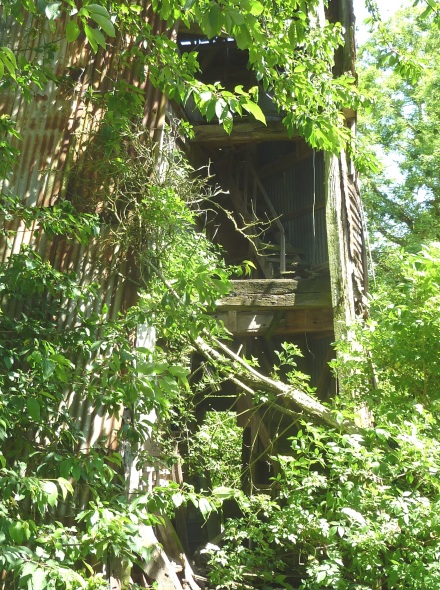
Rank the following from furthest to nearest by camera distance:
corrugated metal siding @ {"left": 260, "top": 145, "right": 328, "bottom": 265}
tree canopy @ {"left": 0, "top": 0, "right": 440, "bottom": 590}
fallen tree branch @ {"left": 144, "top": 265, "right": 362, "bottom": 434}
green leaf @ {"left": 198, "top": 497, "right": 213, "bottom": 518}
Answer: corrugated metal siding @ {"left": 260, "top": 145, "right": 328, "bottom": 265} → fallen tree branch @ {"left": 144, "top": 265, "right": 362, "bottom": 434} → green leaf @ {"left": 198, "top": 497, "right": 213, "bottom": 518} → tree canopy @ {"left": 0, "top": 0, "right": 440, "bottom": 590}

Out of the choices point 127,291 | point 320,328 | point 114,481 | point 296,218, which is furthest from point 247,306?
point 114,481

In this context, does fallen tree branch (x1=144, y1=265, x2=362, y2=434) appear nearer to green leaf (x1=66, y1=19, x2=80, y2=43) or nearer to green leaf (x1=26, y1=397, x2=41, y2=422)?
green leaf (x1=26, y1=397, x2=41, y2=422)

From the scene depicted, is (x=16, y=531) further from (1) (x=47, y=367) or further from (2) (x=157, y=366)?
(2) (x=157, y=366)

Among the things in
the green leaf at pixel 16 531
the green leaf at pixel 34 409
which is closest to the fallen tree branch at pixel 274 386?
the green leaf at pixel 34 409

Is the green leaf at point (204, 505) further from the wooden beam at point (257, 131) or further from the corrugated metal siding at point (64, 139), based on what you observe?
the wooden beam at point (257, 131)

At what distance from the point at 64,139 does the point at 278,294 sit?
4.36m

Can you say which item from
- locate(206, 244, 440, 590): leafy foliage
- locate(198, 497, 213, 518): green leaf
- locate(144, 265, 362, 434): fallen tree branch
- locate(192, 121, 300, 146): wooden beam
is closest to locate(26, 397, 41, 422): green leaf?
locate(198, 497, 213, 518): green leaf

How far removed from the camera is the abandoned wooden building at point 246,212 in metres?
5.74

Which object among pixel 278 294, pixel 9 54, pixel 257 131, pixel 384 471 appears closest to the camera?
pixel 9 54

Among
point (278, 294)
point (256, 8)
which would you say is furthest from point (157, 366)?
point (278, 294)

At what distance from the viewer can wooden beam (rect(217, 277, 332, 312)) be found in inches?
372

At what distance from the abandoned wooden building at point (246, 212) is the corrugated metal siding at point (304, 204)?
2cm

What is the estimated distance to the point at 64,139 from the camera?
5.90m

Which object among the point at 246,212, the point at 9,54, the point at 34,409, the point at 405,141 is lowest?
the point at 34,409
